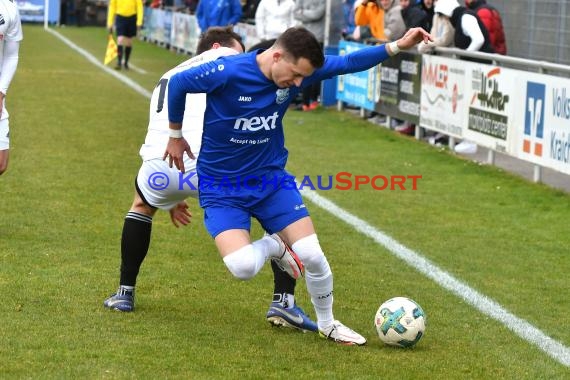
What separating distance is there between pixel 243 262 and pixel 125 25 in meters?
21.8

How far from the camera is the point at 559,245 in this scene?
390 inches

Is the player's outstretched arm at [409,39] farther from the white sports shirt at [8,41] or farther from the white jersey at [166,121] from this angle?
the white sports shirt at [8,41]

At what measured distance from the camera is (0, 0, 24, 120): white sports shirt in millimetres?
8797

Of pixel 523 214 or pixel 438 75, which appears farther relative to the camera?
pixel 438 75

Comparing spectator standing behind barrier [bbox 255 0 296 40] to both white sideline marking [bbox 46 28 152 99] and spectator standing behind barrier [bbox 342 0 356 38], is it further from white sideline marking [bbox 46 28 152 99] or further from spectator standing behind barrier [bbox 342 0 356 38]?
white sideline marking [bbox 46 28 152 99]

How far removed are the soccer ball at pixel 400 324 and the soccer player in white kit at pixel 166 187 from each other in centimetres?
47

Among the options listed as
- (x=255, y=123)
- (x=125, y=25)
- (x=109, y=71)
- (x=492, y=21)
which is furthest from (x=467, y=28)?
(x=125, y=25)

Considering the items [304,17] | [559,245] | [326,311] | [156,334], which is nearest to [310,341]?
[326,311]

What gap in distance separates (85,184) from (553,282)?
5.28 meters

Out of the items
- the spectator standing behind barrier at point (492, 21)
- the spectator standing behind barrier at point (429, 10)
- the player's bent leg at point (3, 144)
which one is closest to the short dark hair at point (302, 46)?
the player's bent leg at point (3, 144)

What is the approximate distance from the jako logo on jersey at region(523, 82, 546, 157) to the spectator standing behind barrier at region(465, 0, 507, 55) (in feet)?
10.6

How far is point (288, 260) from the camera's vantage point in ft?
22.8

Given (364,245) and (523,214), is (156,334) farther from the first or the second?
(523,214)

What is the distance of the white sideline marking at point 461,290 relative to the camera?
22.2 ft
